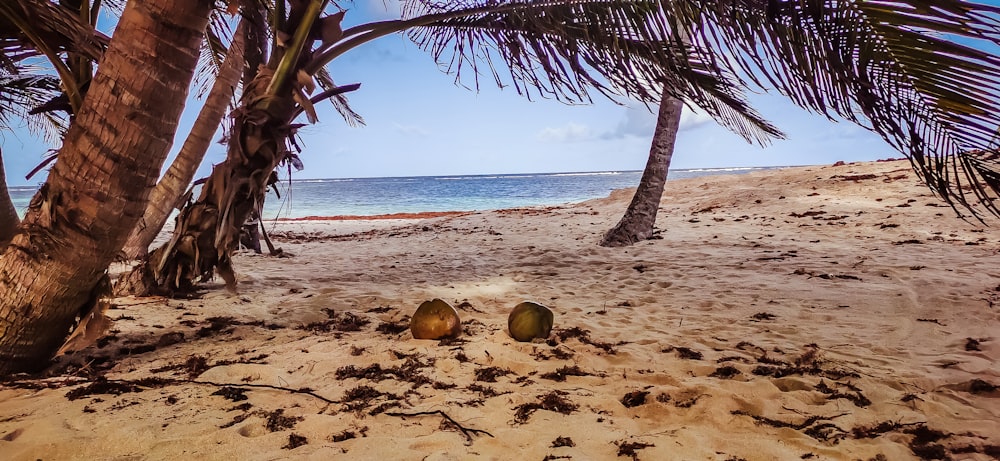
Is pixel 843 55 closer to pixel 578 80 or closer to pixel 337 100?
pixel 578 80

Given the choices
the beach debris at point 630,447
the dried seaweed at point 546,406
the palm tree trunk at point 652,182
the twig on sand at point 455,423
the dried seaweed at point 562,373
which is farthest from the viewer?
the palm tree trunk at point 652,182

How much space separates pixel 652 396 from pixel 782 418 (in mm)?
447

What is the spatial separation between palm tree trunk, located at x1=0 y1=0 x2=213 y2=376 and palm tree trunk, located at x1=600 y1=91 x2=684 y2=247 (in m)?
5.10

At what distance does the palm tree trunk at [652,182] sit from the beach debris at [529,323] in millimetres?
3718

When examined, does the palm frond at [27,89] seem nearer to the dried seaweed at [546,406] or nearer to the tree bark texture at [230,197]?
the tree bark texture at [230,197]

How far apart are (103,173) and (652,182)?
18.2 feet

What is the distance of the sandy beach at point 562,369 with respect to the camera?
1638 millimetres

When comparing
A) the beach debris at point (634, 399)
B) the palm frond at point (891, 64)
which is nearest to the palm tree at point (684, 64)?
the palm frond at point (891, 64)

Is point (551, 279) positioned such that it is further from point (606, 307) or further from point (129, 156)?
point (129, 156)

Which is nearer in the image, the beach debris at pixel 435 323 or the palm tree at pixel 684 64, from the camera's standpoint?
the palm tree at pixel 684 64

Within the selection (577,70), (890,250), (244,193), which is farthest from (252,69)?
(890,250)

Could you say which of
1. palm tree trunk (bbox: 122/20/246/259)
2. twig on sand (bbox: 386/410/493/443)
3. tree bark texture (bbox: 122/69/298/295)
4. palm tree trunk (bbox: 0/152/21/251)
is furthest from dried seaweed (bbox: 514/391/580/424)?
palm tree trunk (bbox: 122/20/246/259)

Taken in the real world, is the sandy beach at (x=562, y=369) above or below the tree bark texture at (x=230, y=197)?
below

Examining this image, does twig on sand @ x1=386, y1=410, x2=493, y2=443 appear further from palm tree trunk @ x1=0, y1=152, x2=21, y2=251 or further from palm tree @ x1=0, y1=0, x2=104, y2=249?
palm tree trunk @ x1=0, y1=152, x2=21, y2=251
